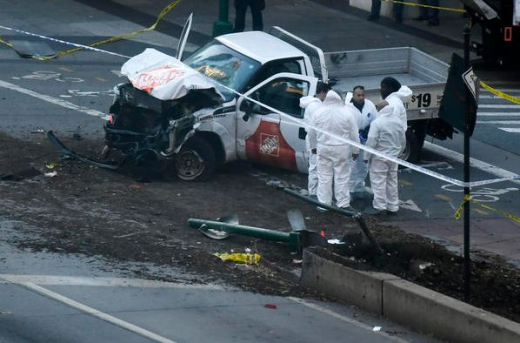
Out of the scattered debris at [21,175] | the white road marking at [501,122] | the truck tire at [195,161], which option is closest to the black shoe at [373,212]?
the truck tire at [195,161]

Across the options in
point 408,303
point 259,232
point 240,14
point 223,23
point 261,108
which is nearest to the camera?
point 408,303

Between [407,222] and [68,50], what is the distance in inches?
451

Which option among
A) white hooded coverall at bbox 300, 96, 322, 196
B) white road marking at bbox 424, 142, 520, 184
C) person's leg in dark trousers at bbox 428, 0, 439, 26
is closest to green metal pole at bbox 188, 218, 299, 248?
white hooded coverall at bbox 300, 96, 322, 196

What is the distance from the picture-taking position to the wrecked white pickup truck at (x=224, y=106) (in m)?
15.4

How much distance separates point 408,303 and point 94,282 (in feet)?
9.77

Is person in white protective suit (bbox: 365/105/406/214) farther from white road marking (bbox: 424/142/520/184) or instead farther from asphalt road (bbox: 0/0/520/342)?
white road marking (bbox: 424/142/520/184)

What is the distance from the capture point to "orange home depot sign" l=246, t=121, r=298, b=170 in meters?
15.9

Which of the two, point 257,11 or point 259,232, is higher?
point 257,11

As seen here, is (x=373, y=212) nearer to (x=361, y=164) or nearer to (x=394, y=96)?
(x=361, y=164)

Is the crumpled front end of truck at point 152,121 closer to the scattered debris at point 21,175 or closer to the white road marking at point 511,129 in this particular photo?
the scattered debris at point 21,175

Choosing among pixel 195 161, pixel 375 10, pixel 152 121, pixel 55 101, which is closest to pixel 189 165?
pixel 195 161

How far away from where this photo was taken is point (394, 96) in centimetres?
1501

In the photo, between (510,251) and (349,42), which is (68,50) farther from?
(510,251)

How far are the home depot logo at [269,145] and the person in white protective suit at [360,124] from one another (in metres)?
1.10
